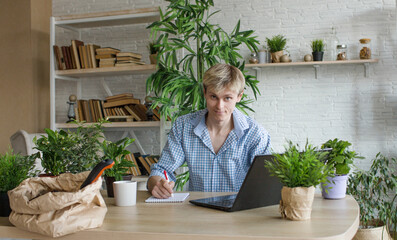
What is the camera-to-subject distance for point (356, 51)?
4.28 metres

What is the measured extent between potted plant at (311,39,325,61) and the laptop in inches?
115

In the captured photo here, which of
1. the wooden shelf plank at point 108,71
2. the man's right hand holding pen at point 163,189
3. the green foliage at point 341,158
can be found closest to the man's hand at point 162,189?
the man's right hand holding pen at point 163,189

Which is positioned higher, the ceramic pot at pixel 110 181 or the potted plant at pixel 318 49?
the potted plant at pixel 318 49

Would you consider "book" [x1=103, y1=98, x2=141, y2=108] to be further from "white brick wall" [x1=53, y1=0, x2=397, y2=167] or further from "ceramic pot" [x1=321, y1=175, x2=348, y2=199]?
"ceramic pot" [x1=321, y1=175, x2=348, y2=199]

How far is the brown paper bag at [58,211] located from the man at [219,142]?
0.82 m

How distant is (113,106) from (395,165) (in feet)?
10.0

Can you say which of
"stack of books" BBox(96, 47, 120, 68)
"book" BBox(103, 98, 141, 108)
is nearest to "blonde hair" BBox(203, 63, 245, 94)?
"book" BBox(103, 98, 141, 108)

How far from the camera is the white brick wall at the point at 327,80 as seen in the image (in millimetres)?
4254

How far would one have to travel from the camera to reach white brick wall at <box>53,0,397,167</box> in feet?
14.0

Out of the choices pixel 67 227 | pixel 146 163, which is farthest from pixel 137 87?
pixel 67 227

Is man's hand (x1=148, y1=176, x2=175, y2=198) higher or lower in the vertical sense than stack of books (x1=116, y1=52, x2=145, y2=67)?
lower

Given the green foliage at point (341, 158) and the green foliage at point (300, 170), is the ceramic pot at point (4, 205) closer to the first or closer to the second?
the green foliage at point (300, 170)

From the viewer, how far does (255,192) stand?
1499 mm

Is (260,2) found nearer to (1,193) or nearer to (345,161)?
(345,161)
